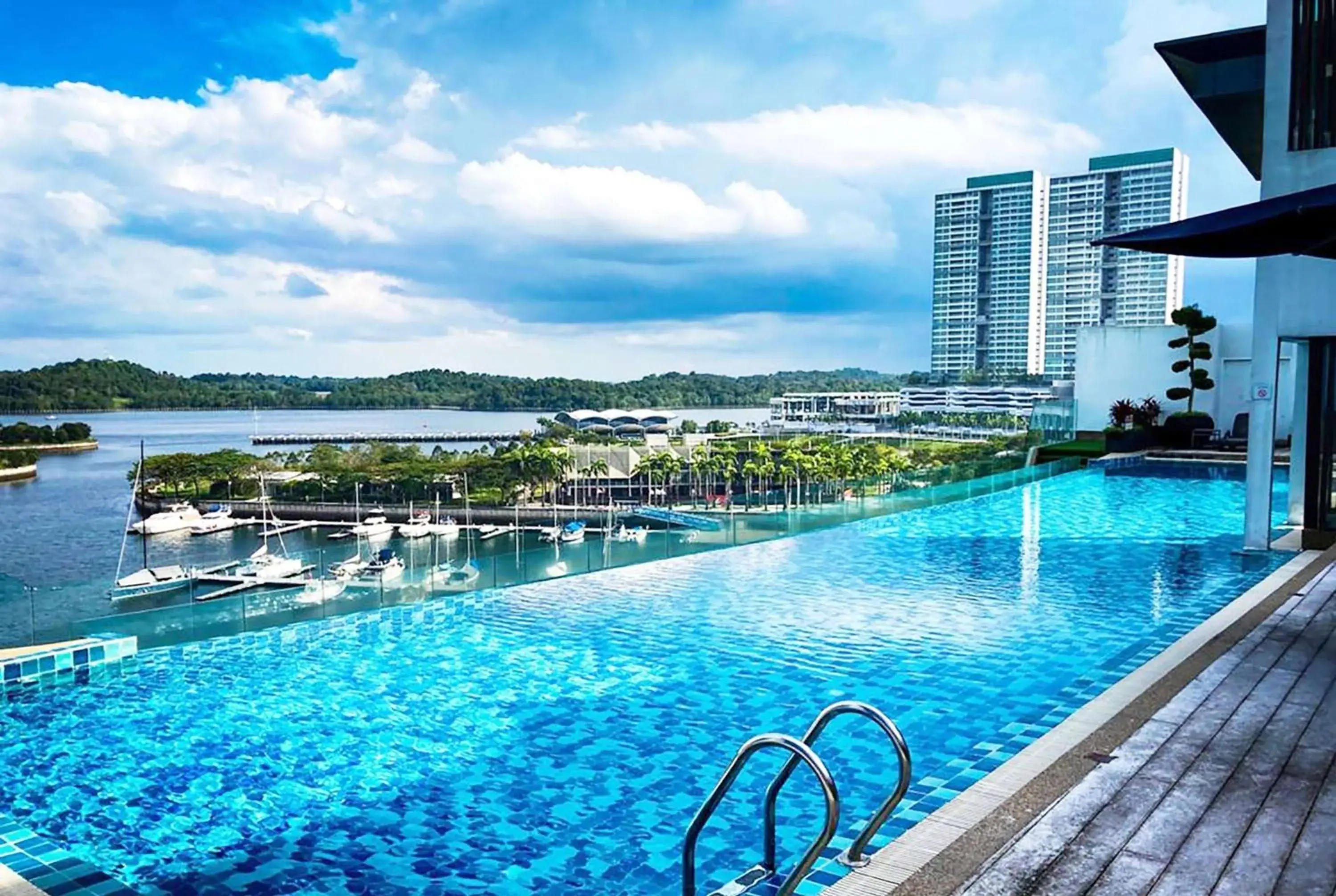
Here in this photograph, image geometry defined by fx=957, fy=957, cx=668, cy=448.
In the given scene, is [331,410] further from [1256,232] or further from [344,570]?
[1256,232]

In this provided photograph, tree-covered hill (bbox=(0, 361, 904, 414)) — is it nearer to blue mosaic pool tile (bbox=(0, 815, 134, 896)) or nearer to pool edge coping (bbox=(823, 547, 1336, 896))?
pool edge coping (bbox=(823, 547, 1336, 896))

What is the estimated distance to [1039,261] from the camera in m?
48.7

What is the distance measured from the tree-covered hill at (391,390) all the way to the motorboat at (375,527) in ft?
28.7

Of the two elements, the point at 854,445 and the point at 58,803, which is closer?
the point at 58,803

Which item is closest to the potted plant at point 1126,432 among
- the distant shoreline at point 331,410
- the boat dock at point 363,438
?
the distant shoreline at point 331,410

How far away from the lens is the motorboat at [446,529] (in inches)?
2459

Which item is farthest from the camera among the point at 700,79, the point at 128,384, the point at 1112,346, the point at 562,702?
the point at 128,384

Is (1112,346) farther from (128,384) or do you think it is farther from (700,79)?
(128,384)

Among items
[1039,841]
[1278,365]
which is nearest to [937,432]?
[1278,365]

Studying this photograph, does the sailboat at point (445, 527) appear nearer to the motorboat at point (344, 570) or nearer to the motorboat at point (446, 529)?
the motorboat at point (446, 529)

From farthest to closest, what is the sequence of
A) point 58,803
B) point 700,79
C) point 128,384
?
point 128,384 → point 700,79 → point 58,803

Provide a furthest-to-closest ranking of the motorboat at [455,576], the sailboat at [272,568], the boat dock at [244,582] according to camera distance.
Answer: the motorboat at [455,576], the sailboat at [272,568], the boat dock at [244,582]

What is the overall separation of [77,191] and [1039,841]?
56.5 m

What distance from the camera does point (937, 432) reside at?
121 feet
